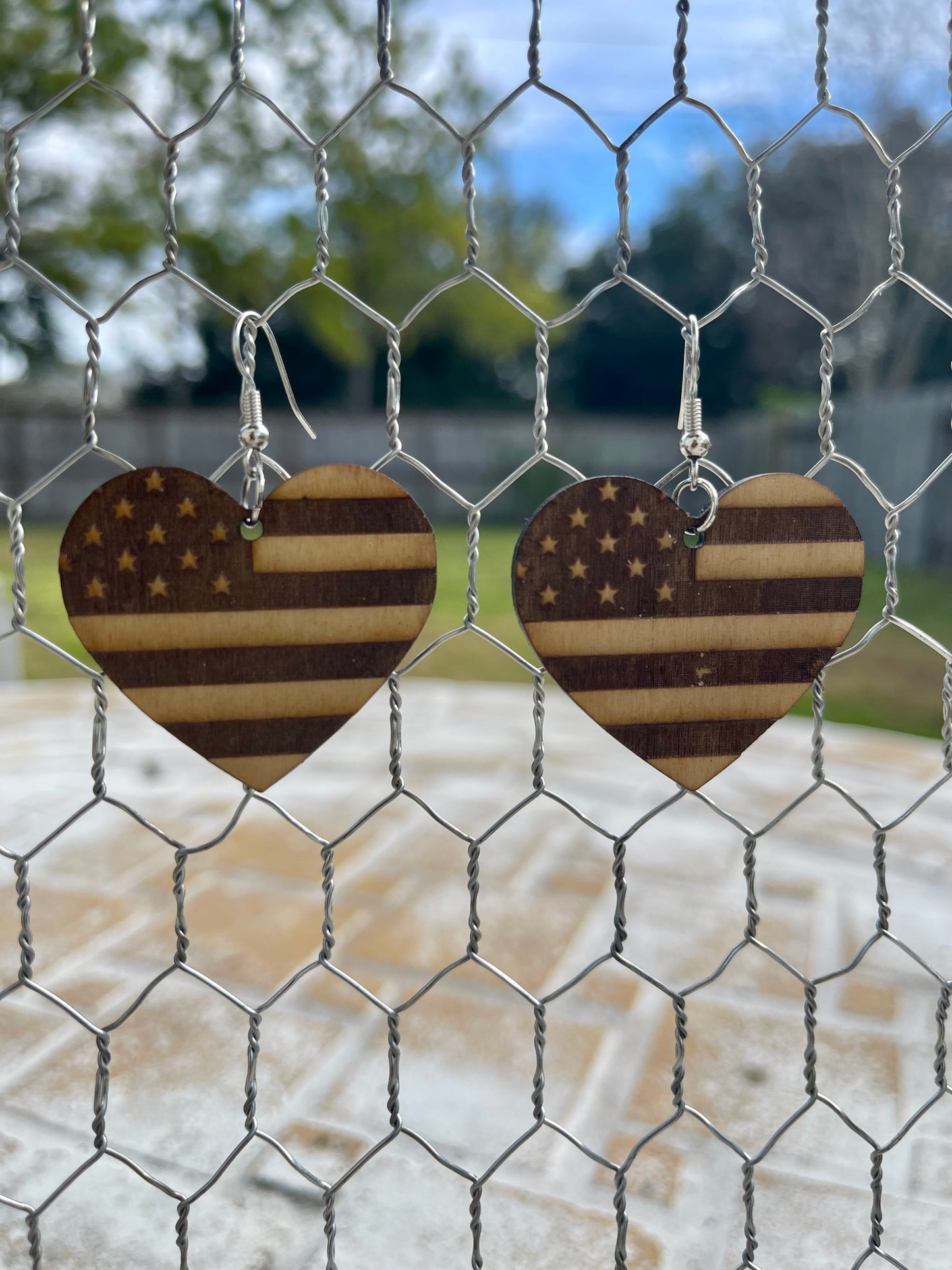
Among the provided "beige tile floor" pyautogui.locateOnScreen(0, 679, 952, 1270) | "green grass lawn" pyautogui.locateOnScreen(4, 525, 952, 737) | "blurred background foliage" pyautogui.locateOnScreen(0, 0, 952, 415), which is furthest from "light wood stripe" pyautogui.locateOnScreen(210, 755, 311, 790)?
"blurred background foliage" pyautogui.locateOnScreen(0, 0, 952, 415)

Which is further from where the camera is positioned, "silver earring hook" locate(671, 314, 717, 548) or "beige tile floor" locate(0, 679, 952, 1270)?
"beige tile floor" locate(0, 679, 952, 1270)

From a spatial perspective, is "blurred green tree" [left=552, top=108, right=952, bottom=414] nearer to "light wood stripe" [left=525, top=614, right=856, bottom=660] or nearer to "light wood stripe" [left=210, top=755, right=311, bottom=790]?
"light wood stripe" [left=525, top=614, right=856, bottom=660]

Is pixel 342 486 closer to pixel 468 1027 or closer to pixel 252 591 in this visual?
pixel 252 591

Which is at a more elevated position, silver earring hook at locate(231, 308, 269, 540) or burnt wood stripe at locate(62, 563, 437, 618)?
silver earring hook at locate(231, 308, 269, 540)

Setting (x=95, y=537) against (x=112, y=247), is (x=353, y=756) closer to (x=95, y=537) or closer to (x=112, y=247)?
(x=95, y=537)

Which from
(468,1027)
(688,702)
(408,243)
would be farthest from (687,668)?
(408,243)

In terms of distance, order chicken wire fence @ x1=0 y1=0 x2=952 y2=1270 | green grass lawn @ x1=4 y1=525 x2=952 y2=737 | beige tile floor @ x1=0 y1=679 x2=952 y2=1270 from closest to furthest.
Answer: chicken wire fence @ x1=0 y1=0 x2=952 y2=1270
beige tile floor @ x1=0 y1=679 x2=952 y2=1270
green grass lawn @ x1=4 y1=525 x2=952 y2=737

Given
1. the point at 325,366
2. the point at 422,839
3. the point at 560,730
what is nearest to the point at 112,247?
the point at 325,366
